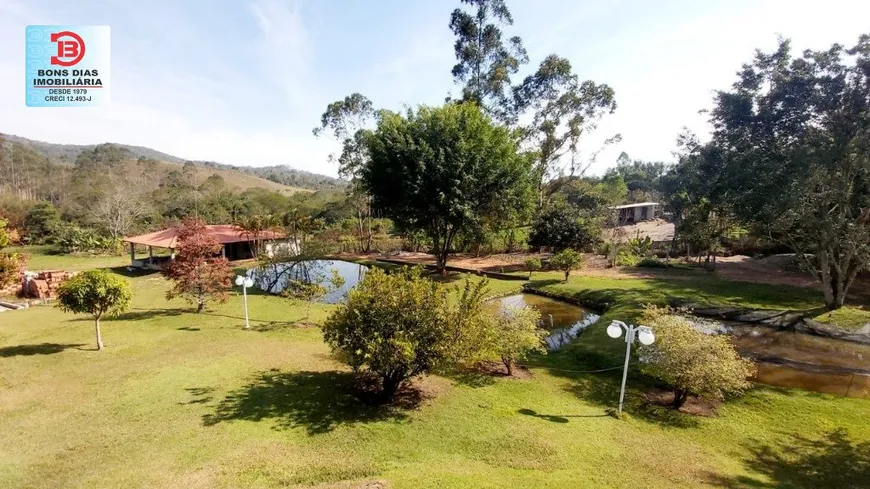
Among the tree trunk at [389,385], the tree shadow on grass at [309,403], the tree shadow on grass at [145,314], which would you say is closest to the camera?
the tree shadow on grass at [309,403]

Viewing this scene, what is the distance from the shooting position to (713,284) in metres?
21.0

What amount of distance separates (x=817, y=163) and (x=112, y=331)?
80.0 feet

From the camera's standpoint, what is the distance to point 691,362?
29.7 ft

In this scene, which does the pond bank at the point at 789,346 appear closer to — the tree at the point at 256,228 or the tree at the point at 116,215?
the tree at the point at 256,228

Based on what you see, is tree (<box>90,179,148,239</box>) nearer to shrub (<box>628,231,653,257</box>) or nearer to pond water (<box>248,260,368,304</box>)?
pond water (<box>248,260,368,304</box>)

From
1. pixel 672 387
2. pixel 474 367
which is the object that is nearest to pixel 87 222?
pixel 474 367

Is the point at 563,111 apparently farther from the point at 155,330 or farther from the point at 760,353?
the point at 155,330

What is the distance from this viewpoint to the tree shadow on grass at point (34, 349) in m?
11.1

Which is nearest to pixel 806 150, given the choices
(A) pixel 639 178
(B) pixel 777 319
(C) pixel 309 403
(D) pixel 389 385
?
(B) pixel 777 319

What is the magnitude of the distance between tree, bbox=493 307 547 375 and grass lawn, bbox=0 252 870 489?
0.77 meters

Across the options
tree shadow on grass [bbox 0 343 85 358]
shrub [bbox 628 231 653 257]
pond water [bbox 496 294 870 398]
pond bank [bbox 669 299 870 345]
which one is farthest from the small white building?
tree shadow on grass [bbox 0 343 85 358]

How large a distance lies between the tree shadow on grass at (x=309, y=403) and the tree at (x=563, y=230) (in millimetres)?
20287

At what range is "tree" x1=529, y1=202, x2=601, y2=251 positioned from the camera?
27.5 meters

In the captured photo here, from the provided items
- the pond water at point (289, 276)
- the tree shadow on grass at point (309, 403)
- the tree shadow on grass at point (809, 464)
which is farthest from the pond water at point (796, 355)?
the pond water at point (289, 276)
